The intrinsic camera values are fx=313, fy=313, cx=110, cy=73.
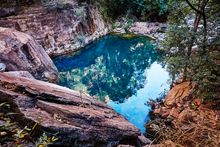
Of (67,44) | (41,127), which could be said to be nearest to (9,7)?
(67,44)

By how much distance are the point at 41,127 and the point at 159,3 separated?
736 inches

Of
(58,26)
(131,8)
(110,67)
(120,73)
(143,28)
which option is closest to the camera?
(120,73)

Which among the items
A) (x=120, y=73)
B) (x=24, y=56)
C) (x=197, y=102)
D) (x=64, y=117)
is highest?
(x=64, y=117)

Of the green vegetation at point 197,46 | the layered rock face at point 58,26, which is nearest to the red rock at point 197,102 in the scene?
the green vegetation at point 197,46

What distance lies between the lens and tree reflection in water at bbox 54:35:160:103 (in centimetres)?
1337

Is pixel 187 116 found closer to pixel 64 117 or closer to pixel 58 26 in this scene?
pixel 64 117

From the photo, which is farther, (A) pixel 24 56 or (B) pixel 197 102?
(A) pixel 24 56

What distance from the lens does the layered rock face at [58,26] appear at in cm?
1644

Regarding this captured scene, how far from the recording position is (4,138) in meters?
3.30

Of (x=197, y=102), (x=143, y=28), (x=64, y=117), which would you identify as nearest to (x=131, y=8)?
(x=143, y=28)

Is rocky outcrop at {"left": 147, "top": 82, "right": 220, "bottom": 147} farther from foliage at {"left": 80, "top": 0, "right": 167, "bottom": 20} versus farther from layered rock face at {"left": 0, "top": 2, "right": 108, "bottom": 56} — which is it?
foliage at {"left": 80, "top": 0, "right": 167, "bottom": 20}

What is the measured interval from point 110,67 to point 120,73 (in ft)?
3.40

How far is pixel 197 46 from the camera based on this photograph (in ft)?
30.6

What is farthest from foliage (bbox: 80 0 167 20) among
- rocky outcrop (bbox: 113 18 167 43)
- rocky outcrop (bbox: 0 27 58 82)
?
rocky outcrop (bbox: 0 27 58 82)
